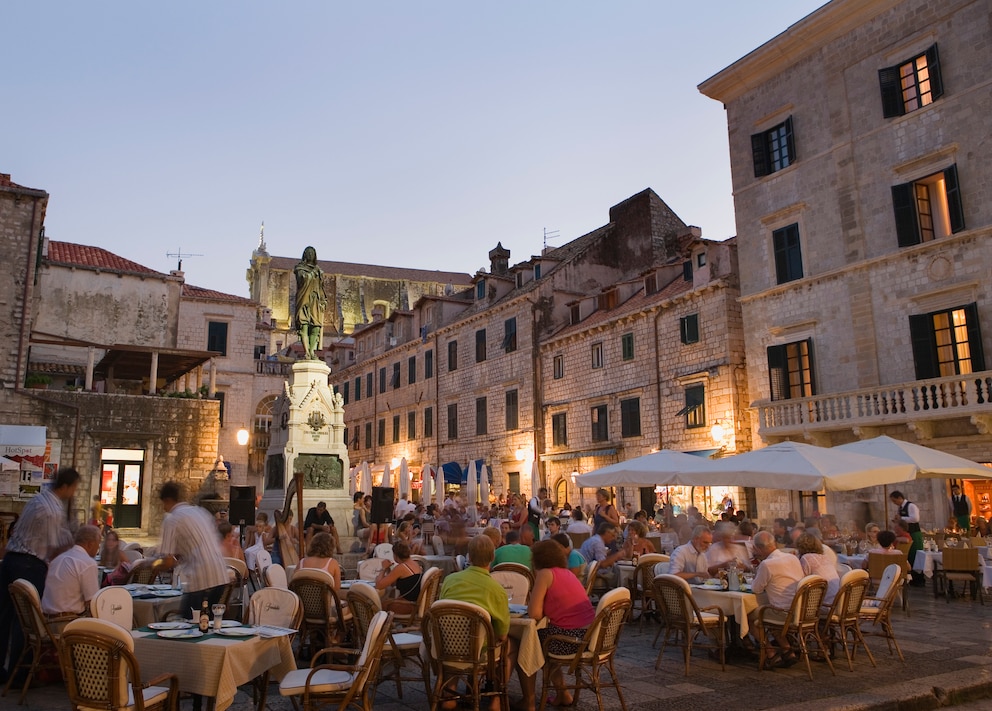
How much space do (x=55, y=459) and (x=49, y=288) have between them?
401 inches

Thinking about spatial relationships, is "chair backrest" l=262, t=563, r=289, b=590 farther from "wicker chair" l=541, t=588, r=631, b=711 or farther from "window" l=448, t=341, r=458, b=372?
"window" l=448, t=341, r=458, b=372

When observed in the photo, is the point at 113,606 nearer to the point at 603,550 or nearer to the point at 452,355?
the point at 603,550

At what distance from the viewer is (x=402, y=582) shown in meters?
7.39

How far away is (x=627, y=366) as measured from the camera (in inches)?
1000

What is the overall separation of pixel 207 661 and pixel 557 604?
2.55 meters

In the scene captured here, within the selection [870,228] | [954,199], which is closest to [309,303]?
[870,228]

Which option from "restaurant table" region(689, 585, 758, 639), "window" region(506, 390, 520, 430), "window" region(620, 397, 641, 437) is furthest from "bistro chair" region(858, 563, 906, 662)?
"window" region(506, 390, 520, 430)

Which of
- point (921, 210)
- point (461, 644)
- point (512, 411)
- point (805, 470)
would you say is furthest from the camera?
point (512, 411)

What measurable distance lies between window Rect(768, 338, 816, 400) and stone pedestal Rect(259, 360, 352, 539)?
36.8 feet

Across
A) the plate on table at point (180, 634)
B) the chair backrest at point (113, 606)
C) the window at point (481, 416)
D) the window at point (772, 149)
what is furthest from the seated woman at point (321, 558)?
Result: the window at point (481, 416)

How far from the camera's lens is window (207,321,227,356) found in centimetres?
3243

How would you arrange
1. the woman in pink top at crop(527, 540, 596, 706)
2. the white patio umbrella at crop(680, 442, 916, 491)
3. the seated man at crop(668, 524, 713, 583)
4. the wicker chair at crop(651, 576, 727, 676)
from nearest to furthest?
1. the woman in pink top at crop(527, 540, 596, 706)
2. the wicker chair at crop(651, 576, 727, 676)
3. the seated man at crop(668, 524, 713, 583)
4. the white patio umbrella at crop(680, 442, 916, 491)

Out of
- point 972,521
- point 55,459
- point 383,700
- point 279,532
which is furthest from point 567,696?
point 55,459

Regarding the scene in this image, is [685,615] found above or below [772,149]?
below
